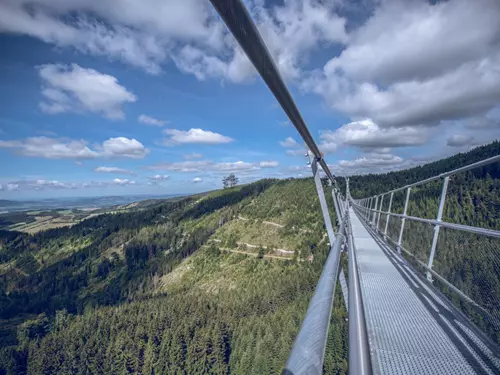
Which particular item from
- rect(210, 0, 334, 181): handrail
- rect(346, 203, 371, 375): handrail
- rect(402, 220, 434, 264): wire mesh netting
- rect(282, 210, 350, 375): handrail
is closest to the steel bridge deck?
rect(346, 203, 371, 375): handrail

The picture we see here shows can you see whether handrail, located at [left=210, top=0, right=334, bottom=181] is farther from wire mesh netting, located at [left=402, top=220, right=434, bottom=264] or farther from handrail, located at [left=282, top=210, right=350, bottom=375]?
wire mesh netting, located at [left=402, top=220, right=434, bottom=264]

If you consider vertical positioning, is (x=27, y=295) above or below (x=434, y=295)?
below

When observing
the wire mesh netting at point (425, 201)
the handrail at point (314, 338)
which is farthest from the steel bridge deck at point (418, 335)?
the wire mesh netting at point (425, 201)

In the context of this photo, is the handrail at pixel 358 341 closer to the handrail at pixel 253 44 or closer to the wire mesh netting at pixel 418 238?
the handrail at pixel 253 44

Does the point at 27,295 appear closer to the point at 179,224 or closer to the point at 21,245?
the point at 21,245

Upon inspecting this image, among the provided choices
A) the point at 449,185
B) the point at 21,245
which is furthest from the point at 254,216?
the point at 21,245

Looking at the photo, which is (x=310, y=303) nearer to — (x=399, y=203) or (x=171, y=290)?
(x=399, y=203)

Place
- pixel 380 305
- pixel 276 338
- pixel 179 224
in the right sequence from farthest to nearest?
pixel 179 224 → pixel 276 338 → pixel 380 305
